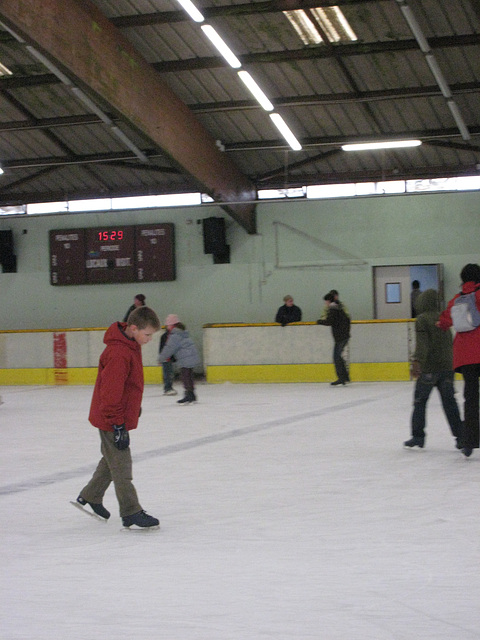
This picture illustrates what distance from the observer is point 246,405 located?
12.9 meters

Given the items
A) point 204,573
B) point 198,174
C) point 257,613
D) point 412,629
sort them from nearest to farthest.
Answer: point 412,629
point 257,613
point 204,573
point 198,174

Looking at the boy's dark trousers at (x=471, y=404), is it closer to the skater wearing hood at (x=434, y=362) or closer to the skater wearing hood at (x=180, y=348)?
the skater wearing hood at (x=434, y=362)

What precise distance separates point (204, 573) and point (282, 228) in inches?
673

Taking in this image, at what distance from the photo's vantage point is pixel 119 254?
2139cm

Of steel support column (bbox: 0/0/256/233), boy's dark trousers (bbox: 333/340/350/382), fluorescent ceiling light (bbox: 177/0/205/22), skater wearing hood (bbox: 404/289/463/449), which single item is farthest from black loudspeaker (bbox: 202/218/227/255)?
skater wearing hood (bbox: 404/289/463/449)

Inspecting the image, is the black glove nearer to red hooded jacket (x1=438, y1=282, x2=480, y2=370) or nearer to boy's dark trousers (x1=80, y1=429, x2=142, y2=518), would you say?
boy's dark trousers (x1=80, y1=429, x2=142, y2=518)

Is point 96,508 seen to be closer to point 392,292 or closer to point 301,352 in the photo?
point 301,352

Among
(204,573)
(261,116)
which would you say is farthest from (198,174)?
(204,573)

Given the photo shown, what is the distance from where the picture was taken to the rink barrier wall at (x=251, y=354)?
17.3 metres

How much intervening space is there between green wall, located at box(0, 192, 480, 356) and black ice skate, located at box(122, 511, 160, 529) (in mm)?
15543

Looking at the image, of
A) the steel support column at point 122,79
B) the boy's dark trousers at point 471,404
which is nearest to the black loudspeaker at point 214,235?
the steel support column at point 122,79

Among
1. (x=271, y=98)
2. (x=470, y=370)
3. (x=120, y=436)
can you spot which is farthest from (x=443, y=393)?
(x=271, y=98)

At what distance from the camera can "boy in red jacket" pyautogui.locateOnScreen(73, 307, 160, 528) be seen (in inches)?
193

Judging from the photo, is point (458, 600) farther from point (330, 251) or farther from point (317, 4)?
point (330, 251)
